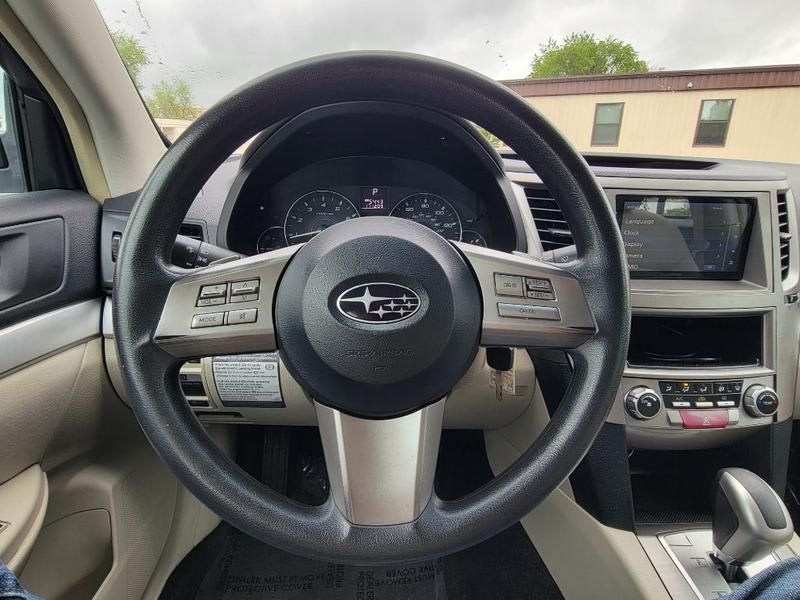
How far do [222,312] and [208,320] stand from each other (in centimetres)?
2

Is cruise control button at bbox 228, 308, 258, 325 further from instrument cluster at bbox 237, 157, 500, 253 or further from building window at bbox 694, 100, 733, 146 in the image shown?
building window at bbox 694, 100, 733, 146

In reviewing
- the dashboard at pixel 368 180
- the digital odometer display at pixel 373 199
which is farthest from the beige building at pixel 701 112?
the digital odometer display at pixel 373 199

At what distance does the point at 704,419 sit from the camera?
1196 mm

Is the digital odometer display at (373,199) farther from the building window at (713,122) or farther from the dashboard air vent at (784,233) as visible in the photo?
the building window at (713,122)

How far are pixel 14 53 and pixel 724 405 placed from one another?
1.71 meters

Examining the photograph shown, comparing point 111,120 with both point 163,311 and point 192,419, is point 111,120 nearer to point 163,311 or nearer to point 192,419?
point 163,311

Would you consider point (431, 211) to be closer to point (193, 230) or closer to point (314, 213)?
point (314, 213)

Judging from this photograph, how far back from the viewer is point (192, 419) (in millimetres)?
727

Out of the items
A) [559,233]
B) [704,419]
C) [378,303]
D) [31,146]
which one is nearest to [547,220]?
[559,233]

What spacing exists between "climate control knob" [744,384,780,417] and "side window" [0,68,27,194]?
1744mm

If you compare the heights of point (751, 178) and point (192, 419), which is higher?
point (751, 178)

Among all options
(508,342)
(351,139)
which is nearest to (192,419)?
Result: (508,342)

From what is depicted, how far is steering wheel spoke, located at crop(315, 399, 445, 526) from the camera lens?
0.74 meters

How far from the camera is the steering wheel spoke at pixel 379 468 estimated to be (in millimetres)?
737
